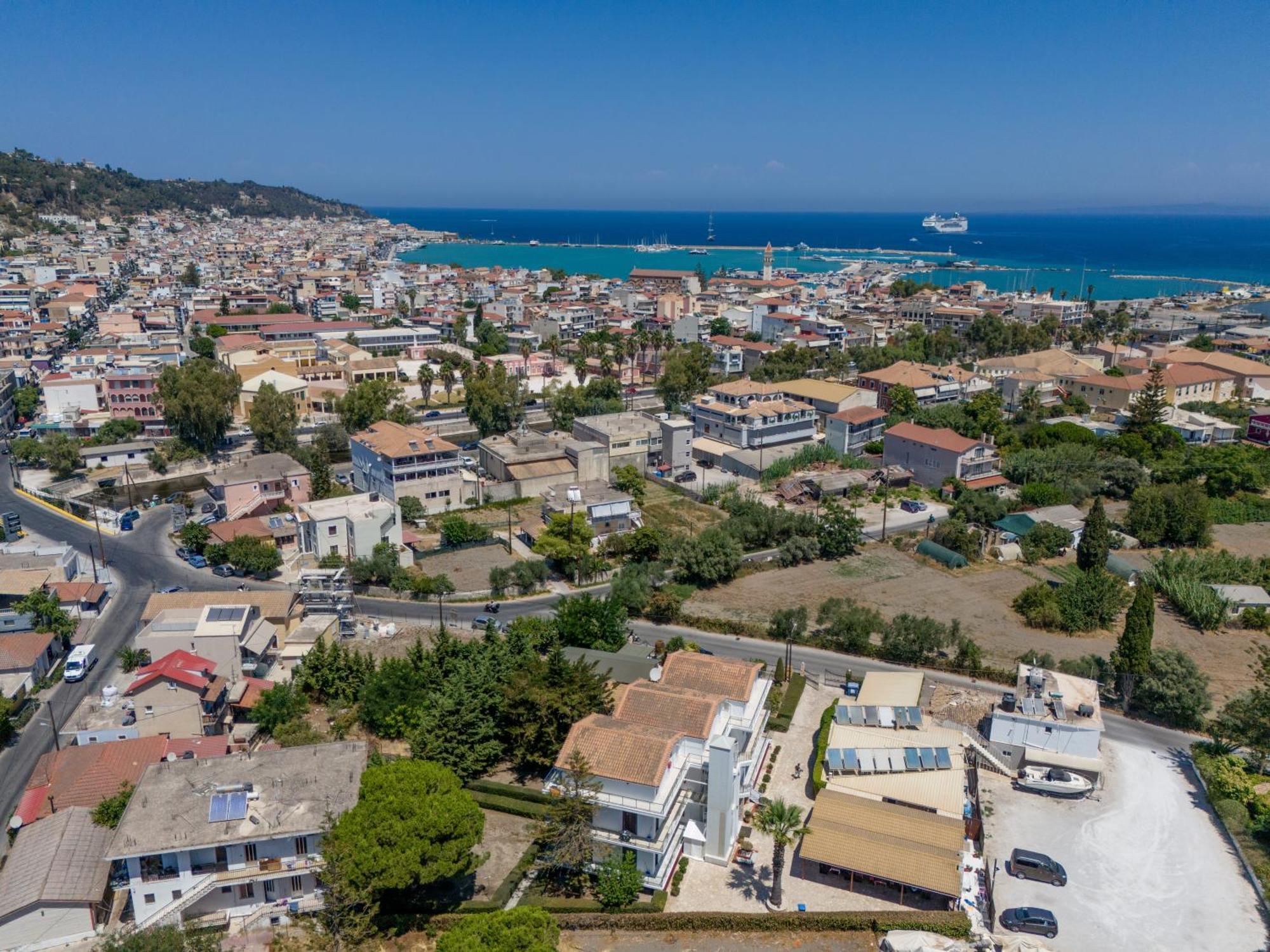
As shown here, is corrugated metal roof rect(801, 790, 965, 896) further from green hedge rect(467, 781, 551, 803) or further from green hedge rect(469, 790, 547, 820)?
green hedge rect(467, 781, 551, 803)

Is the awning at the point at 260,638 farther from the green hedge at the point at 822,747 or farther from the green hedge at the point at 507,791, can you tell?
the green hedge at the point at 822,747

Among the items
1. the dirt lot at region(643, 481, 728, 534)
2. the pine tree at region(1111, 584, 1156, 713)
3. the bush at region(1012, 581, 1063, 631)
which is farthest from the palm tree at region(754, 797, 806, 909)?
the dirt lot at region(643, 481, 728, 534)

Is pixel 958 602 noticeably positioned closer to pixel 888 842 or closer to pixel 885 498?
pixel 885 498

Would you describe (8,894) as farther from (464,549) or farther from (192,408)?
(192,408)

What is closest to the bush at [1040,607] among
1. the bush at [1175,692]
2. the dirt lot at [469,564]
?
the bush at [1175,692]

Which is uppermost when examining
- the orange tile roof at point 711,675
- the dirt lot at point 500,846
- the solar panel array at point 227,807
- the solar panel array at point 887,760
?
the orange tile roof at point 711,675

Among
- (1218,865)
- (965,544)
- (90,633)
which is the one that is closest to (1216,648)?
(965,544)

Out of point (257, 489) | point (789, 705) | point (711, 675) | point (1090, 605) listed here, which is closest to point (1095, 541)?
point (1090, 605)

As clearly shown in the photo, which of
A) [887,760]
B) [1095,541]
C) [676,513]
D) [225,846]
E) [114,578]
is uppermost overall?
[1095,541]
